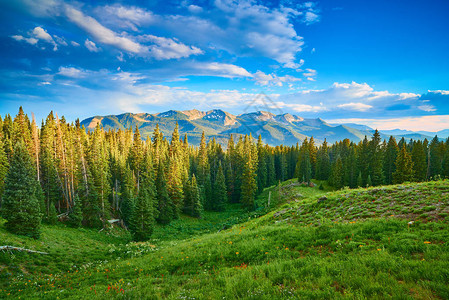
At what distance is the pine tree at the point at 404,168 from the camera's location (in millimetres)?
41438

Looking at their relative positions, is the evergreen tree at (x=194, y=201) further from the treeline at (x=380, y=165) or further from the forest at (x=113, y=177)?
the treeline at (x=380, y=165)

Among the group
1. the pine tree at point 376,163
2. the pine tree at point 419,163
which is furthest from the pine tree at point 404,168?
the pine tree at point 419,163

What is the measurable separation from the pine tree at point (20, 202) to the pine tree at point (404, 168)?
63192mm

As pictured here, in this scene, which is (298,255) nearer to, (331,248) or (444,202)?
(331,248)

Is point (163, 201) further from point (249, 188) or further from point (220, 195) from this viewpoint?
point (249, 188)

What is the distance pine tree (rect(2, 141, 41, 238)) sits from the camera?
21641mm

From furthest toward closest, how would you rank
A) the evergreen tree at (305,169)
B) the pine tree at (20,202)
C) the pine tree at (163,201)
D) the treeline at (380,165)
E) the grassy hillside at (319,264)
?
the evergreen tree at (305,169) < the treeline at (380,165) < the pine tree at (163,201) < the pine tree at (20,202) < the grassy hillside at (319,264)

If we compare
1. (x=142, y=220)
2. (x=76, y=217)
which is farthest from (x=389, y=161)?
(x=76, y=217)

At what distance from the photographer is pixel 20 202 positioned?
22359mm

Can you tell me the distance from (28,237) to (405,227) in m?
33.1

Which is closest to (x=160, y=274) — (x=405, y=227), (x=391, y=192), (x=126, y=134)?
(x=405, y=227)

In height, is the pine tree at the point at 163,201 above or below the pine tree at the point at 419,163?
below

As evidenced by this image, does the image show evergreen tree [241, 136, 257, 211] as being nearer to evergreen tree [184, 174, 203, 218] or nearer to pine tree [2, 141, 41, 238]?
evergreen tree [184, 174, 203, 218]

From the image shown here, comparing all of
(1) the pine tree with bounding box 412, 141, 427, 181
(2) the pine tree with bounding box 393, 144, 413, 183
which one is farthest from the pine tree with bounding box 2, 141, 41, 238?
(1) the pine tree with bounding box 412, 141, 427, 181
